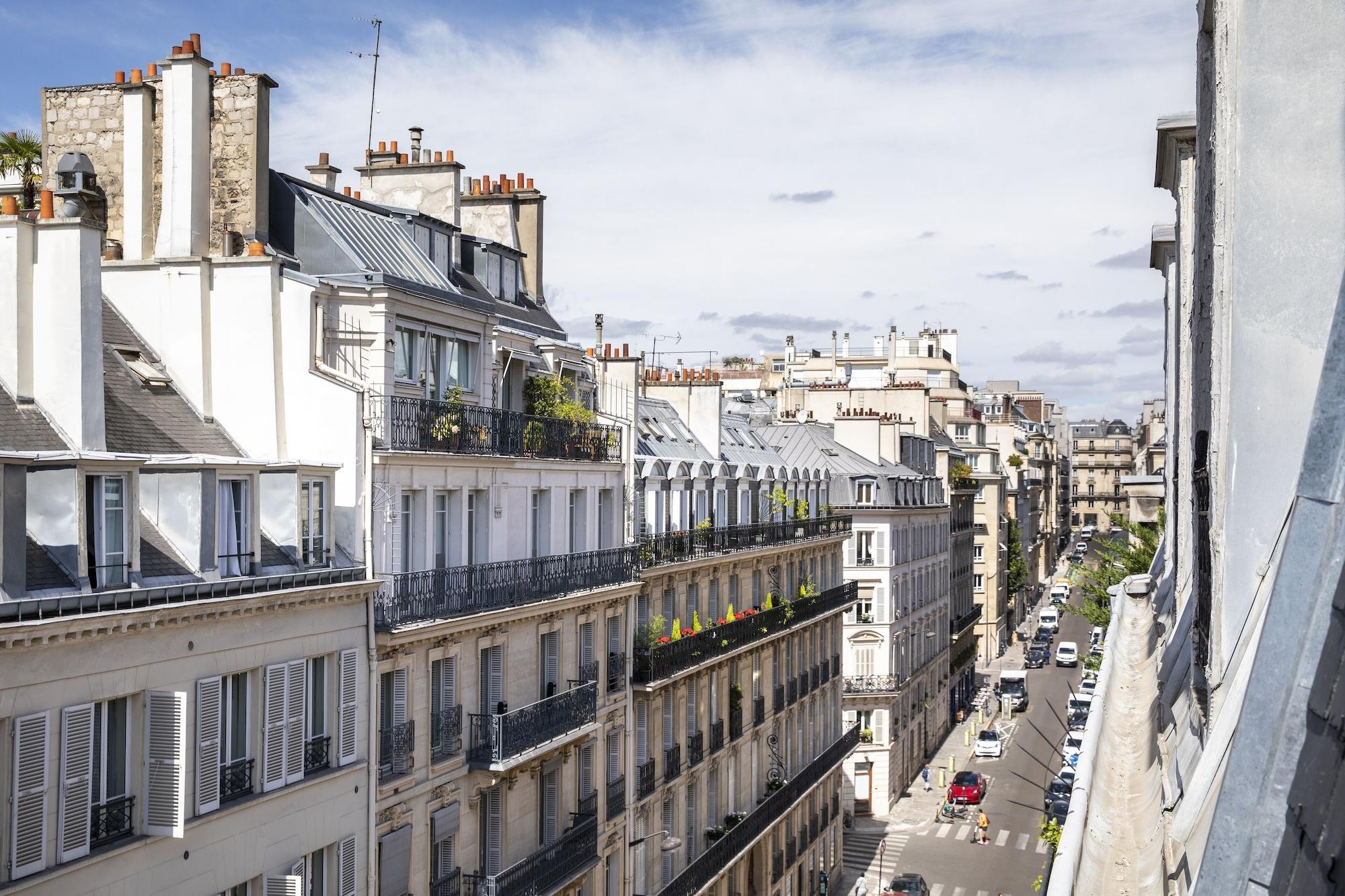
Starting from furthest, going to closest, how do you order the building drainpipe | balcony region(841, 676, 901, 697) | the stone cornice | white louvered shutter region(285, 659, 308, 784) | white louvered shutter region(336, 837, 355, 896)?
1. balcony region(841, 676, 901, 697)
2. the building drainpipe
3. white louvered shutter region(336, 837, 355, 896)
4. white louvered shutter region(285, 659, 308, 784)
5. the stone cornice

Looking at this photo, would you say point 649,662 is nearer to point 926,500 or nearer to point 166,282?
point 166,282

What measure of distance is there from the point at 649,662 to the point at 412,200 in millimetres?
11936

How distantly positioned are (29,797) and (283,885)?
473 centimetres

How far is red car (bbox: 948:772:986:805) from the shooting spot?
5891 cm

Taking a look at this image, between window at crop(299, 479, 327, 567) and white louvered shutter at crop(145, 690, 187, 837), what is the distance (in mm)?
3618

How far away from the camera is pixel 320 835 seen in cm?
1912

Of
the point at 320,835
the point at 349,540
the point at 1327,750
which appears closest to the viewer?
the point at 1327,750

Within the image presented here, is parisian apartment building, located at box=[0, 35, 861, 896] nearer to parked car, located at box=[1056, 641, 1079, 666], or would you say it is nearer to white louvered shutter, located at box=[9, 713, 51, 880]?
white louvered shutter, located at box=[9, 713, 51, 880]

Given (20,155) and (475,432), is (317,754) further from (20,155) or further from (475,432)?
(20,155)

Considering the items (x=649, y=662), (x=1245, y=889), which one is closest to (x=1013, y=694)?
(x=649, y=662)

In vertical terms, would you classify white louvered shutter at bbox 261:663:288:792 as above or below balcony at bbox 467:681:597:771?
above

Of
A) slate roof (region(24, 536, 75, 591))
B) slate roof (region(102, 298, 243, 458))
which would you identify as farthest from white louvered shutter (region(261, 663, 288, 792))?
slate roof (region(24, 536, 75, 591))

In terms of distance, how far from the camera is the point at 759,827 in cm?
4088

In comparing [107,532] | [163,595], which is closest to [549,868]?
[163,595]
